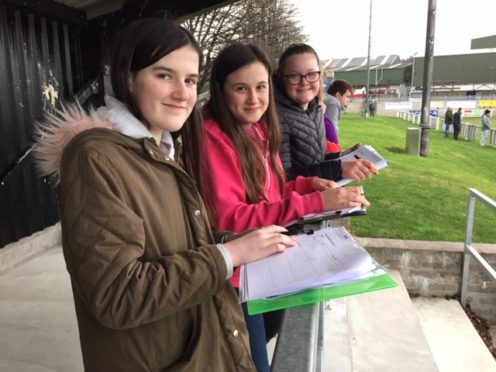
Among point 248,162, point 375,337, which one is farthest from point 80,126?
Result: point 375,337

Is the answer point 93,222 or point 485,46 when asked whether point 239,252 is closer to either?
point 93,222

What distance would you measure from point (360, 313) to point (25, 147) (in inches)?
139

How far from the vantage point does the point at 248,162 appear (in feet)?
5.83

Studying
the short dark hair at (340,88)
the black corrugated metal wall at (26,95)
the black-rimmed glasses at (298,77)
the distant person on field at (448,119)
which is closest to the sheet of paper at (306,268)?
the black-rimmed glasses at (298,77)

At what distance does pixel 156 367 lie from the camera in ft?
3.69

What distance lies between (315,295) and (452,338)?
4347mm

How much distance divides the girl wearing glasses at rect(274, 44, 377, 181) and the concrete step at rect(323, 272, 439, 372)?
146 centimetres

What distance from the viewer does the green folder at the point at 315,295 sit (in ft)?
3.42

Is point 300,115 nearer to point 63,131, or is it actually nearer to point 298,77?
point 298,77

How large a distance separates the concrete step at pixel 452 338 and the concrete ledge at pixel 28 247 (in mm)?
3976

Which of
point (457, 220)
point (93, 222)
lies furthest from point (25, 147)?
point (457, 220)

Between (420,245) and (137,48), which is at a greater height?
(137,48)

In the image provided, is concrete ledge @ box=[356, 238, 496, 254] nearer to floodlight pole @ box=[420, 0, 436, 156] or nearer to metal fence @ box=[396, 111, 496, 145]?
floodlight pole @ box=[420, 0, 436, 156]

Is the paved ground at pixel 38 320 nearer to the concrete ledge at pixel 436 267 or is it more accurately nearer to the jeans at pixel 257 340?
the jeans at pixel 257 340
